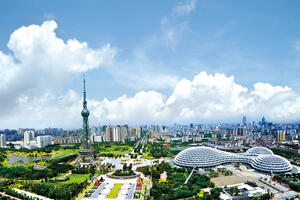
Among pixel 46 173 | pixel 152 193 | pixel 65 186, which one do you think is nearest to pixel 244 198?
pixel 152 193

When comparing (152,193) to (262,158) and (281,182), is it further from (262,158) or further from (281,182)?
(262,158)

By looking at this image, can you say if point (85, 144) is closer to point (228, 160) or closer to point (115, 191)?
point (115, 191)

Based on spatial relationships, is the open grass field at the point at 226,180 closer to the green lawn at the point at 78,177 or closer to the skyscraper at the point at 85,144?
the green lawn at the point at 78,177

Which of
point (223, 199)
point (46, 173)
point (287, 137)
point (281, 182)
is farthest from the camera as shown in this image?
point (287, 137)

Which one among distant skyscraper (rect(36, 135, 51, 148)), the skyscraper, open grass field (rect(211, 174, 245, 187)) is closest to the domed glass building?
open grass field (rect(211, 174, 245, 187))

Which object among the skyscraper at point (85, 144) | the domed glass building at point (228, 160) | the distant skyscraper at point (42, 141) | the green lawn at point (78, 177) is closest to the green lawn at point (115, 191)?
the green lawn at point (78, 177)
